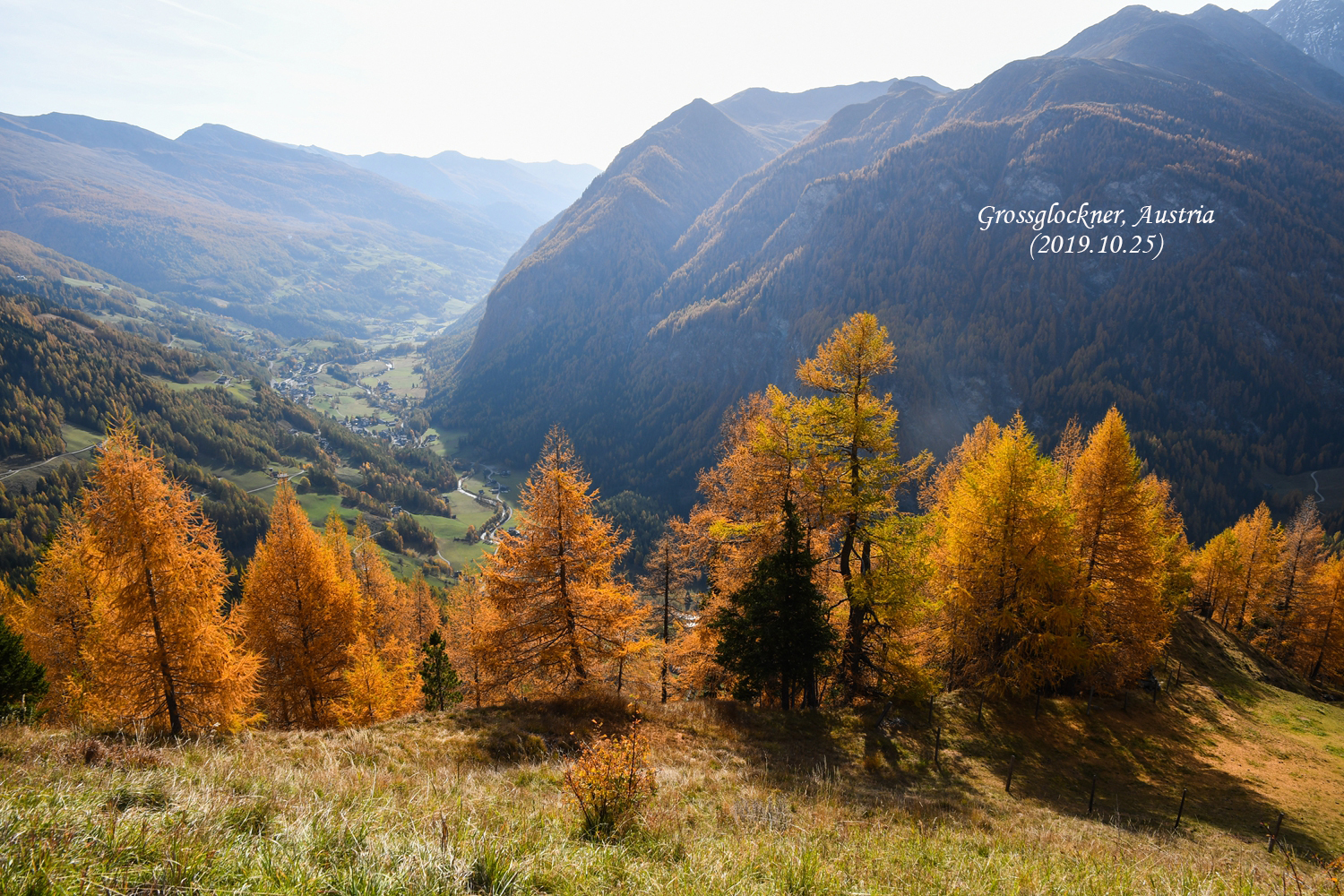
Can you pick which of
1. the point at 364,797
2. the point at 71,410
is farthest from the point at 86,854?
the point at 71,410

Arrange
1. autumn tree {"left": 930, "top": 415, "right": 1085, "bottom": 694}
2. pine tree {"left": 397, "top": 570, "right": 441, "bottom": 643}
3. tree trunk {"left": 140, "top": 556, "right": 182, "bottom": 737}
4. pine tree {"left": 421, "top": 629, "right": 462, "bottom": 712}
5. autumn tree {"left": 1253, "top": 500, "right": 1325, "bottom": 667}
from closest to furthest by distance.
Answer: tree trunk {"left": 140, "top": 556, "right": 182, "bottom": 737} < autumn tree {"left": 930, "top": 415, "right": 1085, "bottom": 694} < pine tree {"left": 421, "top": 629, "right": 462, "bottom": 712} < autumn tree {"left": 1253, "top": 500, "right": 1325, "bottom": 667} < pine tree {"left": 397, "top": 570, "right": 441, "bottom": 643}

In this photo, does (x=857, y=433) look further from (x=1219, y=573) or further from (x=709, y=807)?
(x=1219, y=573)

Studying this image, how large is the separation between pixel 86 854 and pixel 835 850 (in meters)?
8.87

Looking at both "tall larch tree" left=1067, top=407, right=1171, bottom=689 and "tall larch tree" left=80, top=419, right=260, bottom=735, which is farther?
"tall larch tree" left=1067, top=407, right=1171, bottom=689

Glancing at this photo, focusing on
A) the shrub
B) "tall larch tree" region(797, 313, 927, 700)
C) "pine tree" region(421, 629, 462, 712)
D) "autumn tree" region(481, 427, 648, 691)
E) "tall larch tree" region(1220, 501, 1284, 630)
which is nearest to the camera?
the shrub

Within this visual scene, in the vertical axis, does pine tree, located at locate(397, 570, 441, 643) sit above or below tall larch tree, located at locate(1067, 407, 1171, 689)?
below

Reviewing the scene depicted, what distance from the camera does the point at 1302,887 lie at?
7.93 m

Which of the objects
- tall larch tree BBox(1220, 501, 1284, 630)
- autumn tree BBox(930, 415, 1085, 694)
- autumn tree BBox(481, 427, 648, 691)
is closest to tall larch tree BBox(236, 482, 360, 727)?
autumn tree BBox(481, 427, 648, 691)

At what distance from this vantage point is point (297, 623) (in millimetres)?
27266

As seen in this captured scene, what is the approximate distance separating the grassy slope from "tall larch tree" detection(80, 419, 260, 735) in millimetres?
8224

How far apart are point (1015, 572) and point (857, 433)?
10997mm

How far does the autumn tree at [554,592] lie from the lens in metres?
20.8

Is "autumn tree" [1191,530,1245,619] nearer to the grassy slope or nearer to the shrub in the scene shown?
the grassy slope

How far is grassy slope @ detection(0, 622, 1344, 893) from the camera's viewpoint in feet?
15.3
